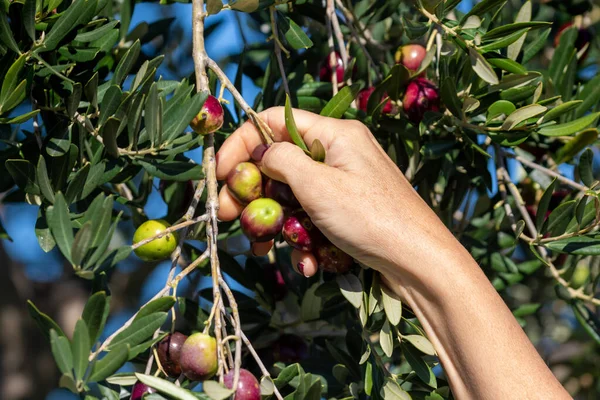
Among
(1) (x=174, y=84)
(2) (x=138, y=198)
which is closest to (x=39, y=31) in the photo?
(1) (x=174, y=84)

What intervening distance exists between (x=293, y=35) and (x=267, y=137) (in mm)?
307

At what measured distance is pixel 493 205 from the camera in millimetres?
2131

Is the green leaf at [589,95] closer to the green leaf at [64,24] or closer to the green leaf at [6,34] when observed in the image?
the green leaf at [64,24]

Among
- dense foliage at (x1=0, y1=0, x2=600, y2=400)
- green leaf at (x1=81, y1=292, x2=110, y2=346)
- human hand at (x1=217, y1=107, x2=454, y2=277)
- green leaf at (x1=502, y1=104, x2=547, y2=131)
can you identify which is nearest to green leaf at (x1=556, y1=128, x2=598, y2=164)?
dense foliage at (x1=0, y1=0, x2=600, y2=400)

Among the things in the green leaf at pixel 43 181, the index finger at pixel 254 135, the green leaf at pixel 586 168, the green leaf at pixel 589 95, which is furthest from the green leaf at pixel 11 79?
the green leaf at pixel 589 95

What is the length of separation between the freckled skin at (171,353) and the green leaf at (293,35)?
747mm

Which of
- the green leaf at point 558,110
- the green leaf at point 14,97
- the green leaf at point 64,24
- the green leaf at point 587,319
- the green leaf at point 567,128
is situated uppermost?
the green leaf at point 64,24

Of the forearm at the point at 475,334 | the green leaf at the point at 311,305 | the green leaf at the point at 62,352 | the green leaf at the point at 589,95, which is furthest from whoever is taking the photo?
the green leaf at the point at 589,95

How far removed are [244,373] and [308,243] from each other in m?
0.38

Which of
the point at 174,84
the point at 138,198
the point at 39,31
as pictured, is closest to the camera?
the point at 39,31

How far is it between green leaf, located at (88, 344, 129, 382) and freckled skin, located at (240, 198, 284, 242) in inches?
17.4

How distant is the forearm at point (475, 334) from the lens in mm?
1417

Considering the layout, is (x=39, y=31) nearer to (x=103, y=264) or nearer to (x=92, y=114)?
(x=92, y=114)

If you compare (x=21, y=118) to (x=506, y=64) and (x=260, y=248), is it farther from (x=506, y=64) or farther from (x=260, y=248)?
A: (x=506, y=64)
